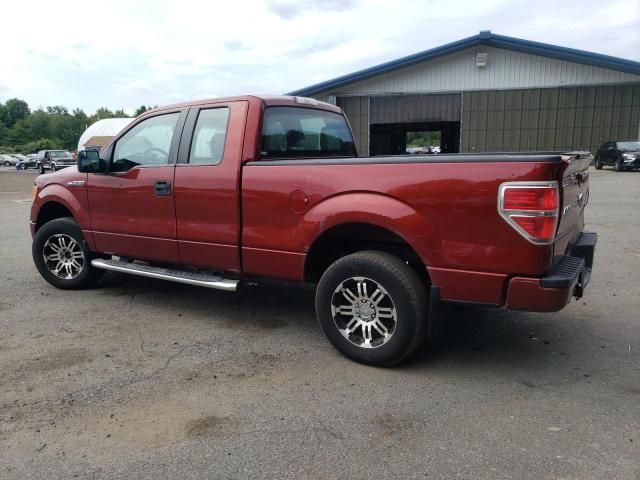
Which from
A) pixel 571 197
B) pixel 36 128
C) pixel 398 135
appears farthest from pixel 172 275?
pixel 36 128

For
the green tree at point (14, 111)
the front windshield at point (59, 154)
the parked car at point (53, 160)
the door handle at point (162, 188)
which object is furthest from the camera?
the green tree at point (14, 111)

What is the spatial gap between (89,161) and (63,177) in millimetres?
643

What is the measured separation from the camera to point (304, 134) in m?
5.02

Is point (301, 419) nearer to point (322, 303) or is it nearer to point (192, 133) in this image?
point (322, 303)

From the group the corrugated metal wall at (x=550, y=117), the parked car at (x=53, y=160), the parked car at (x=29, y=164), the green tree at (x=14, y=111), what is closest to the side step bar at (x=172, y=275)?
the corrugated metal wall at (x=550, y=117)

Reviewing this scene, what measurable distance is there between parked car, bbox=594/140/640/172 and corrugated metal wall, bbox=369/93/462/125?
7164 mm

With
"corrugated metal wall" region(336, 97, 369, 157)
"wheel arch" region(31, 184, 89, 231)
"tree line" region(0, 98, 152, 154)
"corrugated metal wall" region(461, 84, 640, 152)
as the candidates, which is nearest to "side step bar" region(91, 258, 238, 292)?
"wheel arch" region(31, 184, 89, 231)

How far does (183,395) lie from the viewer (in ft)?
11.2

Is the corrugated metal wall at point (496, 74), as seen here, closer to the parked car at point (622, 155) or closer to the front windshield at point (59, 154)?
the parked car at point (622, 155)

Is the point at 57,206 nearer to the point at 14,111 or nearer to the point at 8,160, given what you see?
the point at 8,160

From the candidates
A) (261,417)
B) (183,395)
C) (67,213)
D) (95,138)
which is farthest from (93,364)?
(95,138)

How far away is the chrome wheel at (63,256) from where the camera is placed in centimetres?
583

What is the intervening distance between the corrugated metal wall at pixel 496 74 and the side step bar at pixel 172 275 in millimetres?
24033

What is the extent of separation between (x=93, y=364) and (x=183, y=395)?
91 cm
